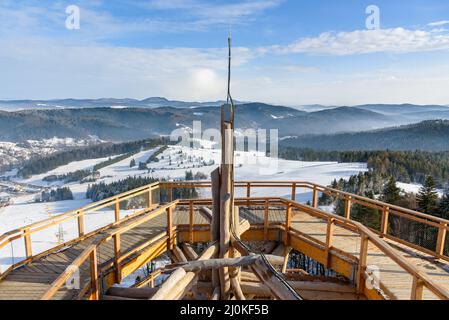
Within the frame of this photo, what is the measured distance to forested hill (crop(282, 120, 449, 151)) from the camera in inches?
5123

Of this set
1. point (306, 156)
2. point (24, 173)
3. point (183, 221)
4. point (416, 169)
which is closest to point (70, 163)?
point (24, 173)

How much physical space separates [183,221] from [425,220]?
5.15 metres

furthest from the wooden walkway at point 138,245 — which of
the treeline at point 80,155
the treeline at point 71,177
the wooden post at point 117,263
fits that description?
the treeline at point 80,155

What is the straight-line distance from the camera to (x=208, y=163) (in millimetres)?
111438

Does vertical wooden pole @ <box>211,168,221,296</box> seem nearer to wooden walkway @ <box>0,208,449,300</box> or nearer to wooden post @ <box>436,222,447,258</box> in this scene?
wooden walkway @ <box>0,208,449,300</box>

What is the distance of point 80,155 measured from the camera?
15162cm

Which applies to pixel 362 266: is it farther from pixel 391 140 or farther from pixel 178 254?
pixel 391 140

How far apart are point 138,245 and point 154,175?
91.6 metres

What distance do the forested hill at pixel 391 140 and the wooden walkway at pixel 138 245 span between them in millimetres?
135392

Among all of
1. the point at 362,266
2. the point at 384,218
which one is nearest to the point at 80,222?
the point at 362,266

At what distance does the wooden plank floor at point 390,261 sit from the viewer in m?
4.42

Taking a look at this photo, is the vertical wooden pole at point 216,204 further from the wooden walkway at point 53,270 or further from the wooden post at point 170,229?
the wooden post at point 170,229
